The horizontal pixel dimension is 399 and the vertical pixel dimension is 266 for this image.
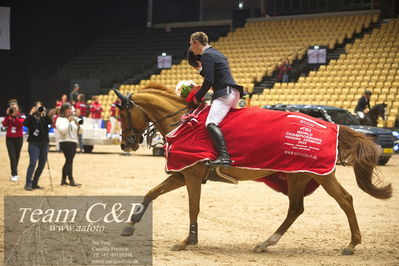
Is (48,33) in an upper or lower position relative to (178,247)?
upper

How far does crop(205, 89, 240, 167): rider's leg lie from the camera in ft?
25.3

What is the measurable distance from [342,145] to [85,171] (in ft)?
35.8

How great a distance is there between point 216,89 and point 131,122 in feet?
4.18

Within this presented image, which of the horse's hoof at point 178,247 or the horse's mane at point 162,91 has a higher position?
the horse's mane at point 162,91

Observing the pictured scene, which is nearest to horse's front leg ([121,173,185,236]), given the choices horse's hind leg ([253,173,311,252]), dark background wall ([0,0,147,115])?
horse's hind leg ([253,173,311,252])

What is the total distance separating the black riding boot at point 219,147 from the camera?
7691 millimetres

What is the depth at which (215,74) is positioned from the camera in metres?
7.98

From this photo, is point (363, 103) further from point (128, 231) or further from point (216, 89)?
point (128, 231)

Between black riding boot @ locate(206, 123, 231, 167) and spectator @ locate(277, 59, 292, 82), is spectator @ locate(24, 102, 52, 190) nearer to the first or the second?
black riding boot @ locate(206, 123, 231, 167)

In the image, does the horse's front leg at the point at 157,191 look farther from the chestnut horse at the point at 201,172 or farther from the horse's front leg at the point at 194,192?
the horse's front leg at the point at 194,192

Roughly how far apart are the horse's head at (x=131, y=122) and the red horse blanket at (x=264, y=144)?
696 mm

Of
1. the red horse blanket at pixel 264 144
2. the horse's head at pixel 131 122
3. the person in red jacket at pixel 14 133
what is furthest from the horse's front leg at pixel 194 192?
the person in red jacket at pixel 14 133

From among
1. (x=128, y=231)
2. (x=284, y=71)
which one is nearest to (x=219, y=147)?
(x=128, y=231)

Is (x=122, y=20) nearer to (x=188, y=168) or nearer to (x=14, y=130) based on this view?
(x=14, y=130)
